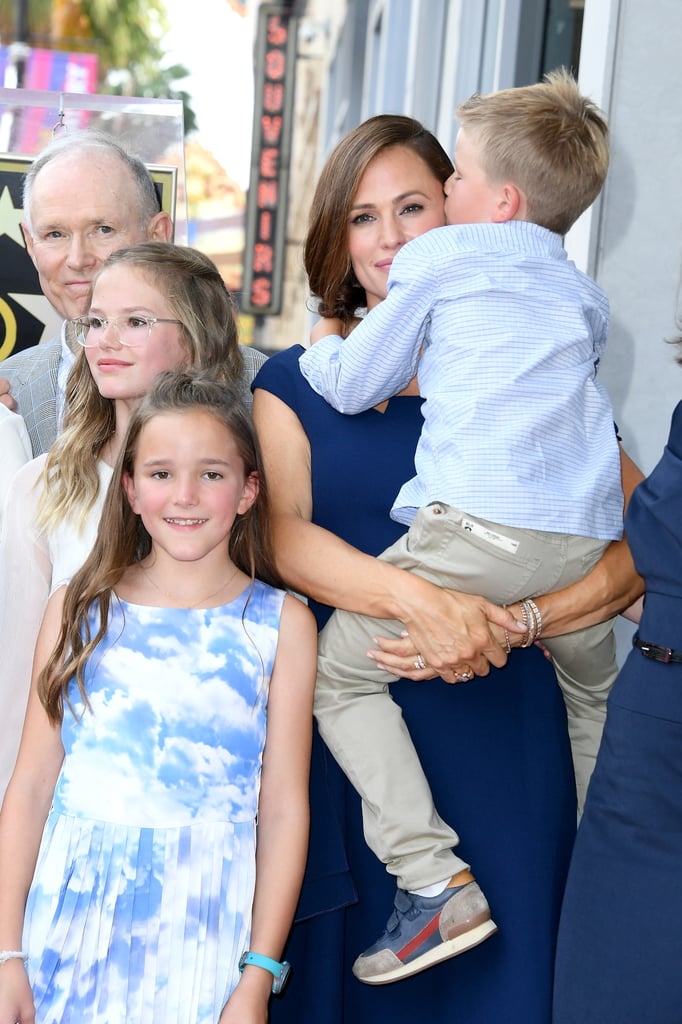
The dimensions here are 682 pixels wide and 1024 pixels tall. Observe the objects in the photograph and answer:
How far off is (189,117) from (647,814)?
17.5m

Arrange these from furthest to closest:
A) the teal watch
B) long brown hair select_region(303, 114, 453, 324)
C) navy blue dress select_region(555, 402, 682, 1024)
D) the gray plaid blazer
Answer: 1. the gray plaid blazer
2. long brown hair select_region(303, 114, 453, 324)
3. the teal watch
4. navy blue dress select_region(555, 402, 682, 1024)

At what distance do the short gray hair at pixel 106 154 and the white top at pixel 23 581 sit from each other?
831 mm

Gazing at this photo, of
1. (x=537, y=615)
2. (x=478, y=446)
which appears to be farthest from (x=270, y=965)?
(x=478, y=446)

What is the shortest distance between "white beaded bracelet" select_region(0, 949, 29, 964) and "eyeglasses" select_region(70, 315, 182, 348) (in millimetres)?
1024

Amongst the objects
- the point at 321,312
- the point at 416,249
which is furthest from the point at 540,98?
the point at 321,312

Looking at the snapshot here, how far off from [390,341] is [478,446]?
0.80 ft

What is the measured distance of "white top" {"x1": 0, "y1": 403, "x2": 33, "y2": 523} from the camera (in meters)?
2.32

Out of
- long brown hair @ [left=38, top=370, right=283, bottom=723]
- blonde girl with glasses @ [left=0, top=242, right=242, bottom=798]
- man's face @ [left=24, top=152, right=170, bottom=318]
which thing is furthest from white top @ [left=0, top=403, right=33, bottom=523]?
man's face @ [left=24, top=152, right=170, bottom=318]

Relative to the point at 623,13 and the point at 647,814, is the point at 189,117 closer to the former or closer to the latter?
the point at 623,13

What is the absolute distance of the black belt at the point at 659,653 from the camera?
179 cm

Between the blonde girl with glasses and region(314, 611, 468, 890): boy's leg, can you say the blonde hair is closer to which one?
the blonde girl with glasses

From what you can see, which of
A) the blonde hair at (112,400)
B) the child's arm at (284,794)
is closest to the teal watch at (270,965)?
the child's arm at (284,794)

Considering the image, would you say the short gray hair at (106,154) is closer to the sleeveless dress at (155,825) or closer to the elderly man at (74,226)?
the elderly man at (74,226)

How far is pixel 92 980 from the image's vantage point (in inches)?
71.8
